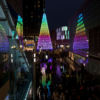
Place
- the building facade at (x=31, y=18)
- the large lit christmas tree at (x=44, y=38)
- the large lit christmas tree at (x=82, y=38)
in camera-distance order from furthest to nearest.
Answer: the building facade at (x=31, y=18) → the large lit christmas tree at (x=44, y=38) → the large lit christmas tree at (x=82, y=38)

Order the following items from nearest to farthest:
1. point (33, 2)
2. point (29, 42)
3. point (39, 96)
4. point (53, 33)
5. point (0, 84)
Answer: point (0, 84), point (39, 96), point (29, 42), point (33, 2), point (53, 33)

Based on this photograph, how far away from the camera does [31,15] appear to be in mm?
56500

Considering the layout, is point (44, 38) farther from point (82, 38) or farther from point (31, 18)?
point (31, 18)

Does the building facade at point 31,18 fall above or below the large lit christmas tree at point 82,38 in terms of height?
above

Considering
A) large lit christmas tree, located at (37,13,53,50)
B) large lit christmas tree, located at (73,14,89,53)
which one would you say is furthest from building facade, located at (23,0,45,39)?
large lit christmas tree, located at (73,14,89,53)

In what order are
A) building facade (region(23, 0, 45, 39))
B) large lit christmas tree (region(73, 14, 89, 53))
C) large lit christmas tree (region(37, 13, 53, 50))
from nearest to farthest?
1. large lit christmas tree (region(73, 14, 89, 53))
2. large lit christmas tree (region(37, 13, 53, 50))
3. building facade (region(23, 0, 45, 39))

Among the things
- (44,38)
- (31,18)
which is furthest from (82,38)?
(31,18)

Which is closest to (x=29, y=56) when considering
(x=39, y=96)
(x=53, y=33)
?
(x=39, y=96)

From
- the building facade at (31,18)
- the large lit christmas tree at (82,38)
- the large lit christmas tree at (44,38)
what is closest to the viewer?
the large lit christmas tree at (82,38)

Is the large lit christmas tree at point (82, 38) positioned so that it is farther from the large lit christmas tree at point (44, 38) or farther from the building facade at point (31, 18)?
the building facade at point (31, 18)

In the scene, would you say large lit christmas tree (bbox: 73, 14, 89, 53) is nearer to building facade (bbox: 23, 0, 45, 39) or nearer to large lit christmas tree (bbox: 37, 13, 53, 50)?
large lit christmas tree (bbox: 37, 13, 53, 50)

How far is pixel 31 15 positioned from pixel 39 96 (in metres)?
53.5

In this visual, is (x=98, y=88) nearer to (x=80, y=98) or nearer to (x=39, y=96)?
(x=80, y=98)

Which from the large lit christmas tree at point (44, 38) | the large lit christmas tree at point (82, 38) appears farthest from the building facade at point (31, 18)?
the large lit christmas tree at point (82, 38)
